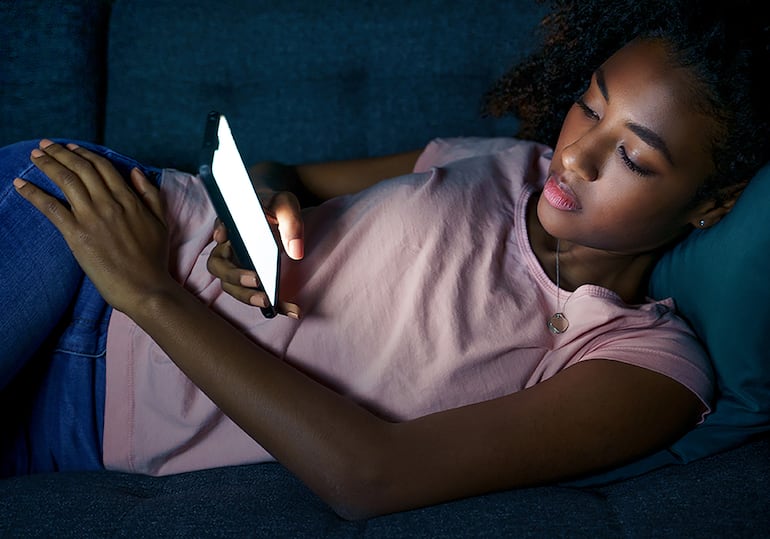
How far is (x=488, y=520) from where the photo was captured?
86cm

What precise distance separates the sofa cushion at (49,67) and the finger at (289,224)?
0.69 meters

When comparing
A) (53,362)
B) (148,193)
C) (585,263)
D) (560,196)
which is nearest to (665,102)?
(560,196)

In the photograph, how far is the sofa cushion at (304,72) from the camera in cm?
150

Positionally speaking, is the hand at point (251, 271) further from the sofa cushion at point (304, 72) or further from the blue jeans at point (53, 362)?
the sofa cushion at point (304, 72)

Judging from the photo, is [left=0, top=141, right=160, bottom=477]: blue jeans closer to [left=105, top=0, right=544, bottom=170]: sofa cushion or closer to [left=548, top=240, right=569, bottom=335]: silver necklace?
[left=105, top=0, right=544, bottom=170]: sofa cushion

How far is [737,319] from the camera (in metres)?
0.97

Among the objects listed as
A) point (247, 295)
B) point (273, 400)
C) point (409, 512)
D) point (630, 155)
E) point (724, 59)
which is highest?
point (724, 59)

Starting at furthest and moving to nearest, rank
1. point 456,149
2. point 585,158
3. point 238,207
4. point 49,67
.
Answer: point 49,67, point 456,149, point 585,158, point 238,207

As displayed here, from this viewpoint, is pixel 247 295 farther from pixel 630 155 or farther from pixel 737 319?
pixel 737 319

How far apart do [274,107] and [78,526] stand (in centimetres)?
98

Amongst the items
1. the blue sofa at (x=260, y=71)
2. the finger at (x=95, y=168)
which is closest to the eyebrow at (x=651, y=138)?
the blue sofa at (x=260, y=71)

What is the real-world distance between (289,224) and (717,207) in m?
0.67

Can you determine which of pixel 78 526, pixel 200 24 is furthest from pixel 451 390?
pixel 200 24

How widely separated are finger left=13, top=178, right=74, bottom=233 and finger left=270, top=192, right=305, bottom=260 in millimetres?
305
